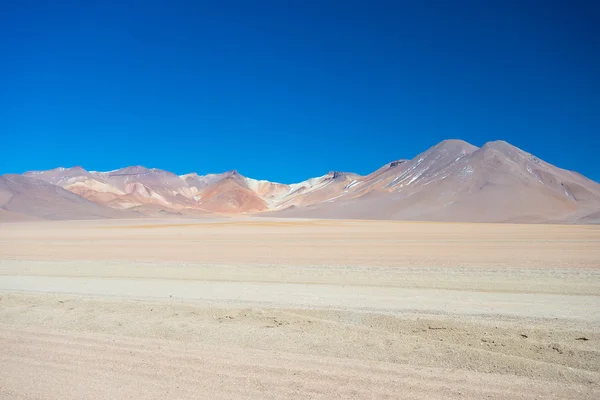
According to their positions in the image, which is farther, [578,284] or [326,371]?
[578,284]

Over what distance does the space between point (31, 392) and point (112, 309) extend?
4.36 m

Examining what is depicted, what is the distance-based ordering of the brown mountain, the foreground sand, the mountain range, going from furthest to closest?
the mountain range, the brown mountain, the foreground sand

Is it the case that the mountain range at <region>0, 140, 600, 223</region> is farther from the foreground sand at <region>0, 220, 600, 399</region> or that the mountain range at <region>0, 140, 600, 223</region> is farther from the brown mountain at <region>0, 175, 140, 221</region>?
the foreground sand at <region>0, 220, 600, 399</region>

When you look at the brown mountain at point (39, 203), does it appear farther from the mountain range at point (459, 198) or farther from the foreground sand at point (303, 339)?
the foreground sand at point (303, 339)

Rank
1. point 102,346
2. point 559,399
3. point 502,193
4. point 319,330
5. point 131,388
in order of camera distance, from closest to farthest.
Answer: point 559,399 → point 131,388 → point 102,346 → point 319,330 → point 502,193

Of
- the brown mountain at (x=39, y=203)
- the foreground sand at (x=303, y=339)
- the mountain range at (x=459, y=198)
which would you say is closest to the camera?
the foreground sand at (x=303, y=339)

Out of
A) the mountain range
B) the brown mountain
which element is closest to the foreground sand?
the mountain range

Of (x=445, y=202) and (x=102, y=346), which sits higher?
(x=445, y=202)

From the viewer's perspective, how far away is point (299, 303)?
10555 millimetres

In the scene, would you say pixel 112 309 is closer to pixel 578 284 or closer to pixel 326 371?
pixel 326 371

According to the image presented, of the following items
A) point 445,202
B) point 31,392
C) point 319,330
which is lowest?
point 31,392

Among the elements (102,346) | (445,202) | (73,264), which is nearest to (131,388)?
(102,346)

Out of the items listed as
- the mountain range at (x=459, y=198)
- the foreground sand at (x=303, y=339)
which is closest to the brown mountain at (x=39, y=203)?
the mountain range at (x=459, y=198)

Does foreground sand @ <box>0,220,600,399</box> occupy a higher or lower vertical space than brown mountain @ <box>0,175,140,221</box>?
lower
